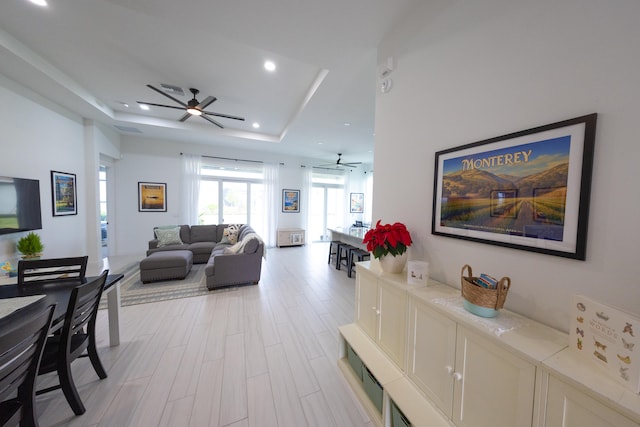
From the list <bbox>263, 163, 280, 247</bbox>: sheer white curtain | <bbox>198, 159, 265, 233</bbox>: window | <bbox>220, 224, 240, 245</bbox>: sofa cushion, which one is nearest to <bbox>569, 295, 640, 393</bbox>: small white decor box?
<bbox>220, 224, 240, 245</bbox>: sofa cushion

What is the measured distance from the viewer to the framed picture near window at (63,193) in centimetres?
346

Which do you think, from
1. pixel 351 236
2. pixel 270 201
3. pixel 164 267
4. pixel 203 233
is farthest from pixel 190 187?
pixel 351 236

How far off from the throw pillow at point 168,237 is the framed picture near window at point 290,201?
2.98 metres

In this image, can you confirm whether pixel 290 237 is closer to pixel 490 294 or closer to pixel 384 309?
pixel 384 309

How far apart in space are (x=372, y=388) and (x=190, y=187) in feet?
19.4

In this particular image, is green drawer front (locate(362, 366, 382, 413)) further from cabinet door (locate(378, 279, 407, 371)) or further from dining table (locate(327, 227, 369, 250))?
dining table (locate(327, 227, 369, 250))

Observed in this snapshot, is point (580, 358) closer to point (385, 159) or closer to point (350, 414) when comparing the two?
point (350, 414)

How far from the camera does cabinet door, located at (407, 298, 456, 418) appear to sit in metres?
1.06

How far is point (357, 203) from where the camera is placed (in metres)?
8.04

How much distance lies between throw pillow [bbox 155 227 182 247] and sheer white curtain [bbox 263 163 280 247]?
7.74 feet

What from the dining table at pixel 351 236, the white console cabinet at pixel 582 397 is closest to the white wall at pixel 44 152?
the dining table at pixel 351 236

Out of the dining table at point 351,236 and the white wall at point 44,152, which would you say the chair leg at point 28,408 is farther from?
the dining table at point 351,236

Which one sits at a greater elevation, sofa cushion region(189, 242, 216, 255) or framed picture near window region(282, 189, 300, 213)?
framed picture near window region(282, 189, 300, 213)

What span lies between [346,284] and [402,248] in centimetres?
236
